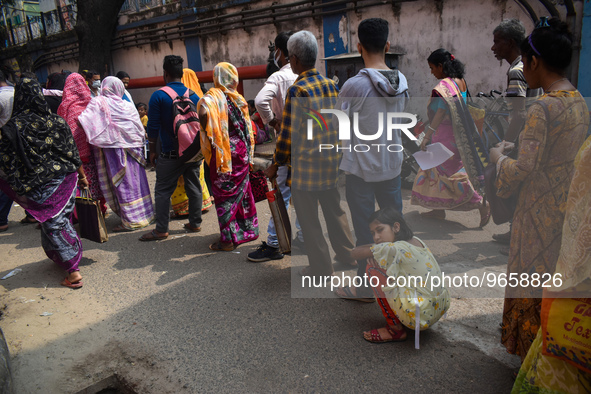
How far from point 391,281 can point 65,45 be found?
57.6 ft

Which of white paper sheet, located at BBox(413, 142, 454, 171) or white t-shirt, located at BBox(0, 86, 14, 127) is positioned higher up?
white t-shirt, located at BBox(0, 86, 14, 127)

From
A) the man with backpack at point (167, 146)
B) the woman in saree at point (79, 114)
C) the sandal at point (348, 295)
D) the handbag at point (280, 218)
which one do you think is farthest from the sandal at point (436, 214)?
the woman in saree at point (79, 114)

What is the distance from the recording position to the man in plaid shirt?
2945mm

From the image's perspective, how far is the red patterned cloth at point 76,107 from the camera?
194 inches

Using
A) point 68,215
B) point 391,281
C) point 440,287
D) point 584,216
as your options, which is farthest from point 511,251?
point 68,215

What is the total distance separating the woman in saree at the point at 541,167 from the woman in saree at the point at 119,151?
4.13 meters

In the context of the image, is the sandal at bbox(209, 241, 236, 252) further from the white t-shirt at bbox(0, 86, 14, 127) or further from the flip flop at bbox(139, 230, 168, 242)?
A: the white t-shirt at bbox(0, 86, 14, 127)

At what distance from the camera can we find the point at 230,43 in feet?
36.1

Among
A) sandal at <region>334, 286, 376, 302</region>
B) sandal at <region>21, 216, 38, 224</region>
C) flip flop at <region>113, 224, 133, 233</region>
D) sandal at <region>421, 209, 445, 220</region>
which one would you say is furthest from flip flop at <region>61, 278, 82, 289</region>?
sandal at <region>421, 209, 445, 220</region>

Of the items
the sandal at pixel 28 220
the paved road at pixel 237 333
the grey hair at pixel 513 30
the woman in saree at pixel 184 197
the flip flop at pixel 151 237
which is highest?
the grey hair at pixel 513 30

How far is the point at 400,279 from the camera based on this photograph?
8.01 ft

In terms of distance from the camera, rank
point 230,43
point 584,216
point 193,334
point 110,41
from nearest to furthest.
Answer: point 584,216 → point 193,334 → point 230,43 → point 110,41

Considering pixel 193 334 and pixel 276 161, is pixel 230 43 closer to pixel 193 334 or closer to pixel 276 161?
pixel 276 161

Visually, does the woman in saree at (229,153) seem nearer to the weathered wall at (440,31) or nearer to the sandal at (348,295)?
the sandal at (348,295)
